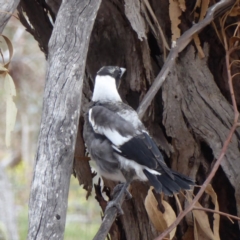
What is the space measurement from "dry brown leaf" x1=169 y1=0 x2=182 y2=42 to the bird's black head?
19 centimetres

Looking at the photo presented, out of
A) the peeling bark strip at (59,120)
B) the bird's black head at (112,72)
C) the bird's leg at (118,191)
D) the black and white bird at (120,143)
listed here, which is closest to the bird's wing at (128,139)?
the black and white bird at (120,143)

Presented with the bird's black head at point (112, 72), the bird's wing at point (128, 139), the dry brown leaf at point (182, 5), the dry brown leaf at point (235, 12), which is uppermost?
the dry brown leaf at point (182, 5)

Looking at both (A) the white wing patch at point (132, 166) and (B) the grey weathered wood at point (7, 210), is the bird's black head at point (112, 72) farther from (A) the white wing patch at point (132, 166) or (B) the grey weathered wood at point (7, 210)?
(B) the grey weathered wood at point (7, 210)

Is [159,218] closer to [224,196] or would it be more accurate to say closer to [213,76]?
[224,196]

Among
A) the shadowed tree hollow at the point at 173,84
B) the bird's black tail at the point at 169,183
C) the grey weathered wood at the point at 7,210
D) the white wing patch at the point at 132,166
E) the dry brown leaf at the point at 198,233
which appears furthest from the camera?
the grey weathered wood at the point at 7,210

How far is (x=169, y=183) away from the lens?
1.43 m

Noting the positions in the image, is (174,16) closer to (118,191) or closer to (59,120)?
(118,191)

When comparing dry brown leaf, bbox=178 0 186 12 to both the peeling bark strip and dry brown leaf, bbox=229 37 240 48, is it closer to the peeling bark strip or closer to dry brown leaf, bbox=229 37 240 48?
dry brown leaf, bbox=229 37 240 48

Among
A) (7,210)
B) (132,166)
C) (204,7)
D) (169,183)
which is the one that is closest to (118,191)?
(132,166)

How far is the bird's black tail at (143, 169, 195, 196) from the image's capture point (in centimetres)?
141

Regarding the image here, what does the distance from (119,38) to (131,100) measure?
193 mm

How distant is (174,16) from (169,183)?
58cm

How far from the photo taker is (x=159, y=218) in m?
1.51

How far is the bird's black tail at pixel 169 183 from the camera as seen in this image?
1.41 m
